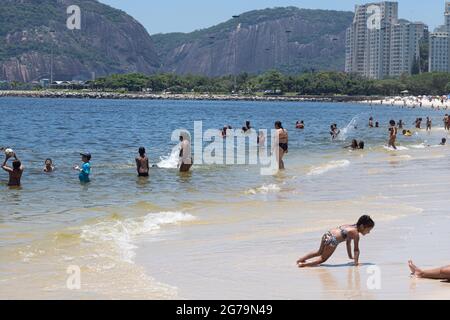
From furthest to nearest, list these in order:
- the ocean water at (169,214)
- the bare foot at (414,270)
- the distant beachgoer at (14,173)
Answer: the distant beachgoer at (14,173) → the ocean water at (169,214) → the bare foot at (414,270)

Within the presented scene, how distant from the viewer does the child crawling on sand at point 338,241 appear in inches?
397

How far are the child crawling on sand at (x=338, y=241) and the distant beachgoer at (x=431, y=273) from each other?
854 millimetres

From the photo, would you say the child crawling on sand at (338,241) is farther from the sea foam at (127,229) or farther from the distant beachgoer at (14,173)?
the distant beachgoer at (14,173)

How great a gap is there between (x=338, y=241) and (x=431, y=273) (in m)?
1.51

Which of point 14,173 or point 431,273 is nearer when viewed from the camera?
point 431,273

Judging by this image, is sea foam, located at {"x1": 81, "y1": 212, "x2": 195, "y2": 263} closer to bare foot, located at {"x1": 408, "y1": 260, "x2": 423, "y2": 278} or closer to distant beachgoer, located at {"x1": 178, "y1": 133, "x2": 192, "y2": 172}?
bare foot, located at {"x1": 408, "y1": 260, "x2": 423, "y2": 278}

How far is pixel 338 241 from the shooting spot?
33.9 feet

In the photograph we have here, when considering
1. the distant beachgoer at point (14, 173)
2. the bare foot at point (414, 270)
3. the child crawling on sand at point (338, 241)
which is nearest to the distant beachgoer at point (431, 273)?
the bare foot at point (414, 270)

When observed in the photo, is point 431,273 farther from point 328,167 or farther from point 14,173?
point 328,167

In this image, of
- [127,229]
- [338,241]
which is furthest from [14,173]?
[338,241]

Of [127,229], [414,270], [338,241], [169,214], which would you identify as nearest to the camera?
[414,270]

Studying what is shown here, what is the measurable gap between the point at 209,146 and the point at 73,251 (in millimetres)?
28158

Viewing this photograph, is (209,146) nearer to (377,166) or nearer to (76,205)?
(377,166)
